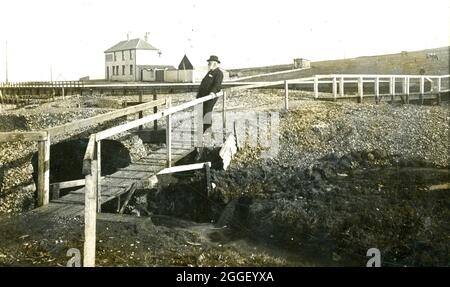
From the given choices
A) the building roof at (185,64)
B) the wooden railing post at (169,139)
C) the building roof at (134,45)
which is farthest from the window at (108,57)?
the wooden railing post at (169,139)

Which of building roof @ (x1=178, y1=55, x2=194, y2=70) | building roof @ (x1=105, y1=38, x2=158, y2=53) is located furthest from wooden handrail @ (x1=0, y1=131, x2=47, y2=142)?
building roof @ (x1=105, y1=38, x2=158, y2=53)

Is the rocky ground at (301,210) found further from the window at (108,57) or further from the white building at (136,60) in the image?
the window at (108,57)

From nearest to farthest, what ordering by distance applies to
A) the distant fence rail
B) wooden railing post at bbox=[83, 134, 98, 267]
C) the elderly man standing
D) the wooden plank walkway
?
wooden railing post at bbox=[83, 134, 98, 267] < the wooden plank walkway < the elderly man standing < the distant fence rail

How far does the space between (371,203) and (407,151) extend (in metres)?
3.88

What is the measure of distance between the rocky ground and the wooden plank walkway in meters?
0.35

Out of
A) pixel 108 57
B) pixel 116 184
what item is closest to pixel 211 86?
pixel 116 184

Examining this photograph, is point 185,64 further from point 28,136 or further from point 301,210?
point 28,136

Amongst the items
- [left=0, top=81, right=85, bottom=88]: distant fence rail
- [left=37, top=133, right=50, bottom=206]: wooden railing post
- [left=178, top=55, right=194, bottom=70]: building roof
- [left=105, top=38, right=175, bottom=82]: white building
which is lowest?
[left=37, top=133, right=50, bottom=206]: wooden railing post

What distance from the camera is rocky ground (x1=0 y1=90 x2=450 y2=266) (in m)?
4.71

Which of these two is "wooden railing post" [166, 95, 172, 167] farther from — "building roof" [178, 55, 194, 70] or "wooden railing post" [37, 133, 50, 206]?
"building roof" [178, 55, 194, 70]

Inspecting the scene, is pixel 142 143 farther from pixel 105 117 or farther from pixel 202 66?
pixel 202 66

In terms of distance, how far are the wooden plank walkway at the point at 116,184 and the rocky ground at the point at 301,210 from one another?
0.35 meters

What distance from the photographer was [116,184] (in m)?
6.62
